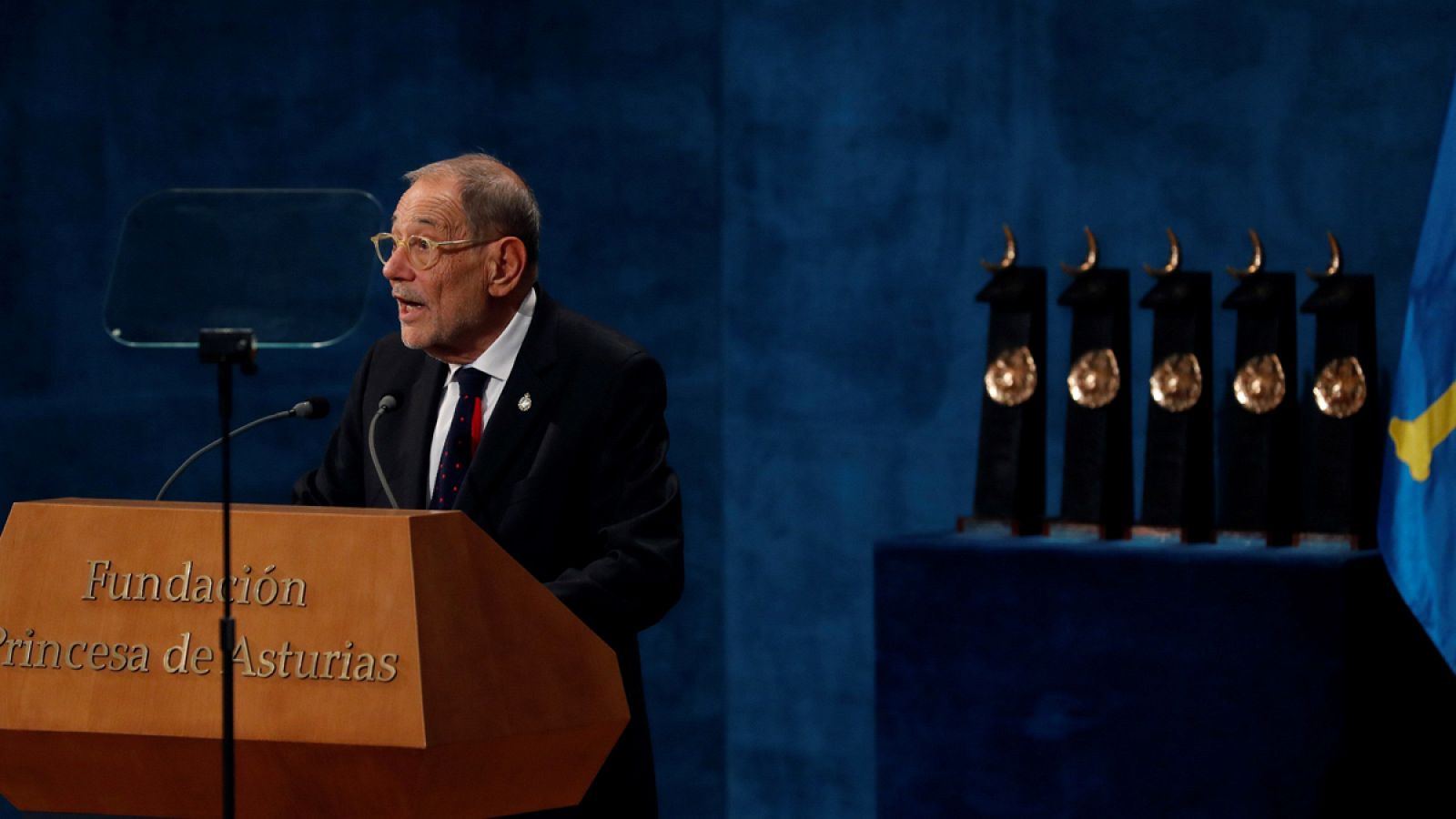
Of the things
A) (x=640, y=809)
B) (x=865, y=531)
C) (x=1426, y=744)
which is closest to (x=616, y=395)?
A: (x=640, y=809)

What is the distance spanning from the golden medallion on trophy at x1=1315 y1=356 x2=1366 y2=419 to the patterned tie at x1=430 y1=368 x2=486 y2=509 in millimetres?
1681

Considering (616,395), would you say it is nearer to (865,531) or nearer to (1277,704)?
(1277,704)

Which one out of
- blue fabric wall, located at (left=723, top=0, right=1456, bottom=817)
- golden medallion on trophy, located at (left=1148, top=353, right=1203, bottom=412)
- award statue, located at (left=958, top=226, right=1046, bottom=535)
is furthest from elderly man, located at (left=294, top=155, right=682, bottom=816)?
blue fabric wall, located at (left=723, top=0, right=1456, bottom=817)

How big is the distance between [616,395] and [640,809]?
579 mm

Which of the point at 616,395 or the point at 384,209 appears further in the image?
the point at 384,209

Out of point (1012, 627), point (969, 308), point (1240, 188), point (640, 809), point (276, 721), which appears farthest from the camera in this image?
point (969, 308)

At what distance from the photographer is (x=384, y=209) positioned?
471cm

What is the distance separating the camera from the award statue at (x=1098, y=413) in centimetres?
380

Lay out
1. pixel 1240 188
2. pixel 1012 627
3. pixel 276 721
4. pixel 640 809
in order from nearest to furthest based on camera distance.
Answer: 1. pixel 276 721
2. pixel 640 809
3. pixel 1012 627
4. pixel 1240 188

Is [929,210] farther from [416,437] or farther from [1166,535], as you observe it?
[416,437]

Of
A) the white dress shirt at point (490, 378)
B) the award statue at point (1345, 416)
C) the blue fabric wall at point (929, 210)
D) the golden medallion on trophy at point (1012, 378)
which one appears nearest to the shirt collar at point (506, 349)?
the white dress shirt at point (490, 378)

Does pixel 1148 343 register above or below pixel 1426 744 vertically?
above

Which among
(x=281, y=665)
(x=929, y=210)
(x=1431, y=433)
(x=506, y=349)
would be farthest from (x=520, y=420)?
(x=929, y=210)

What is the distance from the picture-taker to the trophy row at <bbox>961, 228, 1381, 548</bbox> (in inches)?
143
